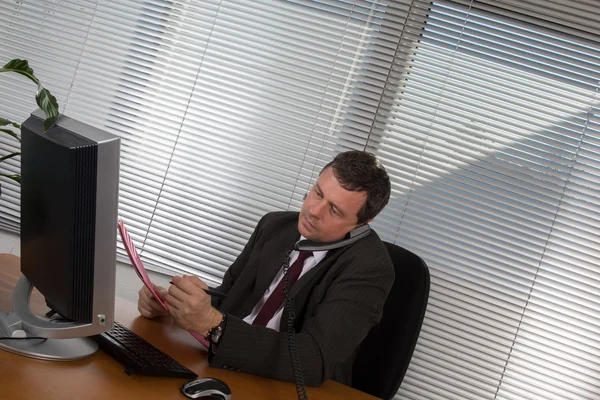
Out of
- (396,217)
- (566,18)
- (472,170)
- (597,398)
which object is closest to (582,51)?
(566,18)

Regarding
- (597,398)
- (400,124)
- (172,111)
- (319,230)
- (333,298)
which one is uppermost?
(400,124)

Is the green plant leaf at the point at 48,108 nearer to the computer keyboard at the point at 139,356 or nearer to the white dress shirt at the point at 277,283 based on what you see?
the computer keyboard at the point at 139,356

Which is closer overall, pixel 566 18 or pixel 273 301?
pixel 273 301

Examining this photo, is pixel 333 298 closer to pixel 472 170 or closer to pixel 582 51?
pixel 472 170

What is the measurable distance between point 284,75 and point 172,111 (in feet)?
1.90

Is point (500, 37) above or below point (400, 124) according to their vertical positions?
above

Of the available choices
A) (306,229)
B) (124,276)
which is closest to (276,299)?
(306,229)

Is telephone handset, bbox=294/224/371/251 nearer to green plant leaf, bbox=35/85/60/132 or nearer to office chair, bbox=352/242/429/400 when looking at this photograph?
office chair, bbox=352/242/429/400

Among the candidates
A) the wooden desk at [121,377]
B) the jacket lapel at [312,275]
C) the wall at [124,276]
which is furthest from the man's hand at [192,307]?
the wall at [124,276]

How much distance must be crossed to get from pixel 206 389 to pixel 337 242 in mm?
742

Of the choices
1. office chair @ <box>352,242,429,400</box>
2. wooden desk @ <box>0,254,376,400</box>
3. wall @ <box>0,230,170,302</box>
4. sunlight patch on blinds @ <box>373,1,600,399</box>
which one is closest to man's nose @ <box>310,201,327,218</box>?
office chair @ <box>352,242,429,400</box>

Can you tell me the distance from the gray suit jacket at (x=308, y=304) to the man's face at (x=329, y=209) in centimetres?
8

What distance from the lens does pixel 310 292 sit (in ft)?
6.18

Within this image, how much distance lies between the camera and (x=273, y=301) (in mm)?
1925
